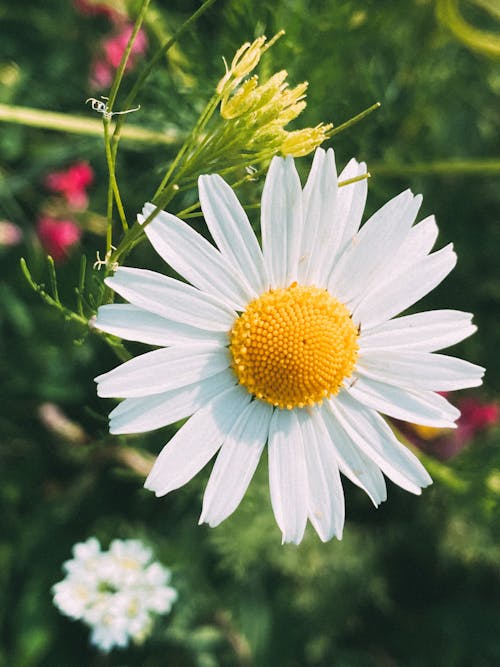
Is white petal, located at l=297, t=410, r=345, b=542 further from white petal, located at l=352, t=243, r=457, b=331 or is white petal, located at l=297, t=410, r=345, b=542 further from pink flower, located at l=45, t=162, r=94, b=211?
pink flower, located at l=45, t=162, r=94, b=211

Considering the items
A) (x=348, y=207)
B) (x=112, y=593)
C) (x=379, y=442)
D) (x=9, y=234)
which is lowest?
(x=112, y=593)

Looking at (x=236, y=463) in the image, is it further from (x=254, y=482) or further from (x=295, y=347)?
(x=254, y=482)

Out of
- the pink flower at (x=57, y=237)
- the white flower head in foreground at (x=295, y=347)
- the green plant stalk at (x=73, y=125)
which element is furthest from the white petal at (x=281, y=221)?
the pink flower at (x=57, y=237)

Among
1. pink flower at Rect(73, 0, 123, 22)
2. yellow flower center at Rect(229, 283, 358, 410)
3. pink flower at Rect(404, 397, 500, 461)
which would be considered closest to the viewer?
yellow flower center at Rect(229, 283, 358, 410)

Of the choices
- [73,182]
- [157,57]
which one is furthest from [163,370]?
[73,182]

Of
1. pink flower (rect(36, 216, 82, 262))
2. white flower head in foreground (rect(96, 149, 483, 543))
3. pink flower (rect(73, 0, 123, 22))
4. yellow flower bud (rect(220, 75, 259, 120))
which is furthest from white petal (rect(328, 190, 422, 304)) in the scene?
pink flower (rect(73, 0, 123, 22))

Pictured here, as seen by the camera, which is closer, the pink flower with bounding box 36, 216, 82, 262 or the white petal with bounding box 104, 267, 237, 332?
the white petal with bounding box 104, 267, 237, 332

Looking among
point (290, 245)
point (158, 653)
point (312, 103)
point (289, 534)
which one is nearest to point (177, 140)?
point (312, 103)
